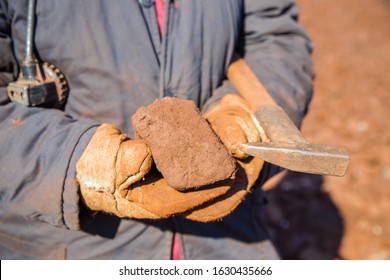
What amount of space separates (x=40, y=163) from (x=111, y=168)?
0.30m

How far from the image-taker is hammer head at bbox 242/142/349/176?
1.07m

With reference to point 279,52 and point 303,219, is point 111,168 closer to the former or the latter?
point 279,52

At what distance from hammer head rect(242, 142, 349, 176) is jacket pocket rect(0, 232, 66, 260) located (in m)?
1.13

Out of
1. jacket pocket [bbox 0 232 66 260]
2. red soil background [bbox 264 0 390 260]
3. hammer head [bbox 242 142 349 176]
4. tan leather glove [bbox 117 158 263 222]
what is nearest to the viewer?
hammer head [bbox 242 142 349 176]

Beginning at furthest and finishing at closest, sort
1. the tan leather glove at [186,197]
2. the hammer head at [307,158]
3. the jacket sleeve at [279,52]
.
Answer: the jacket sleeve at [279,52], the tan leather glove at [186,197], the hammer head at [307,158]

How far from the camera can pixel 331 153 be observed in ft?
3.56

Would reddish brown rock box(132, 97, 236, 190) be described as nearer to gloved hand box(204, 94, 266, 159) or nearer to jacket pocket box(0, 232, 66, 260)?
gloved hand box(204, 94, 266, 159)

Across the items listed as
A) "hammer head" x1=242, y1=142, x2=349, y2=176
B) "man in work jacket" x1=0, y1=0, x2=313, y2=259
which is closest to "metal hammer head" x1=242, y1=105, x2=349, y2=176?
"hammer head" x1=242, y1=142, x2=349, y2=176

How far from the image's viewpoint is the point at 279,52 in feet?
5.93

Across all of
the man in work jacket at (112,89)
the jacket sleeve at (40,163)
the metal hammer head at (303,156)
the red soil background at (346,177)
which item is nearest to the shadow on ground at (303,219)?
the red soil background at (346,177)

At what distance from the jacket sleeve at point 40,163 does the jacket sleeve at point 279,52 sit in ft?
2.55

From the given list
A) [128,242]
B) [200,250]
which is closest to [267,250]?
[200,250]

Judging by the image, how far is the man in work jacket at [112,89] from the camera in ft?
4.09

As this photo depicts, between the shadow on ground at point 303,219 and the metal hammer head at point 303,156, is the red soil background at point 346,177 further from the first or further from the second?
the metal hammer head at point 303,156
